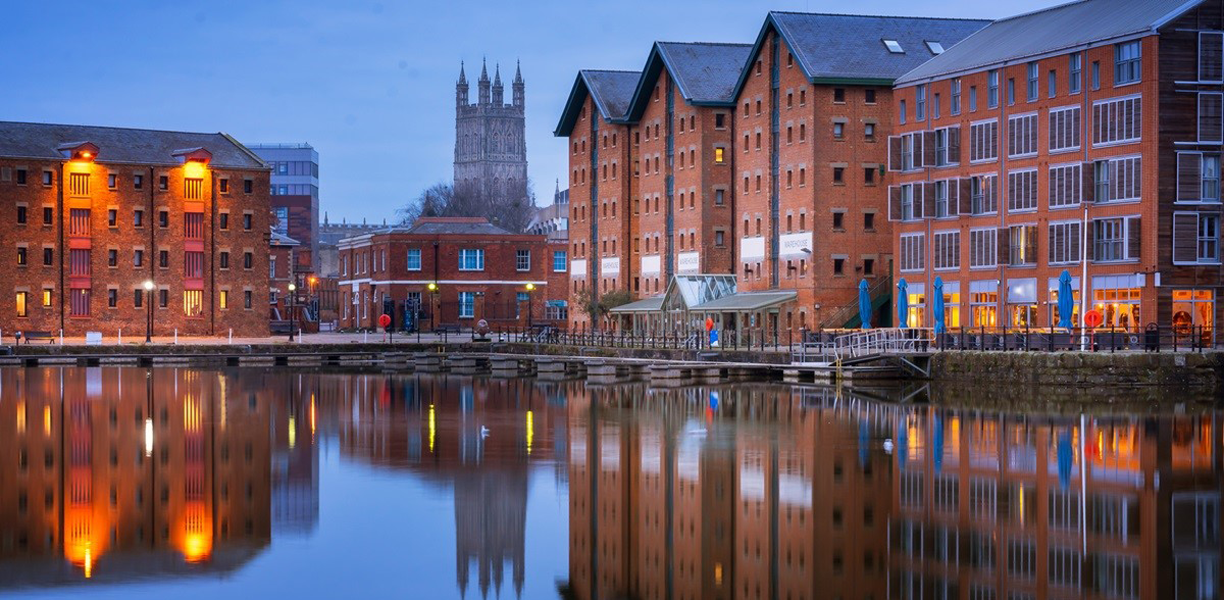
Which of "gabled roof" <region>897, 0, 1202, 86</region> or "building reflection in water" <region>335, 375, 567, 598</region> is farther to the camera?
"gabled roof" <region>897, 0, 1202, 86</region>

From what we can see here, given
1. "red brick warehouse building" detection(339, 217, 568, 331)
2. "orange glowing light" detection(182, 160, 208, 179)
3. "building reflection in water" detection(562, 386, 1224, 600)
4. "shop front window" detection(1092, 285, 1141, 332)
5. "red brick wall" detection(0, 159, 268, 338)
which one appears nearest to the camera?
"building reflection in water" detection(562, 386, 1224, 600)

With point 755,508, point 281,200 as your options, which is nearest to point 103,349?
point 755,508

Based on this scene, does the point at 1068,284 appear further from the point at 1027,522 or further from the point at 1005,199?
the point at 1027,522

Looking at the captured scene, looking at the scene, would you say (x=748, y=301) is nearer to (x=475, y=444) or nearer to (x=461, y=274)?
(x=461, y=274)

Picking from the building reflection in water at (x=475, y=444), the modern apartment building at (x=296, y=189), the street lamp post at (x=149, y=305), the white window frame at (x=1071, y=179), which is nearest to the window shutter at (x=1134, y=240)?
the white window frame at (x=1071, y=179)

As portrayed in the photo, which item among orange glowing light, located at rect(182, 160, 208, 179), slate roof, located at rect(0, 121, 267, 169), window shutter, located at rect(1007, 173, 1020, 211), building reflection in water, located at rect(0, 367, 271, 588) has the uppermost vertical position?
slate roof, located at rect(0, 121, 267, 169)

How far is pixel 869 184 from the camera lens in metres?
82.2

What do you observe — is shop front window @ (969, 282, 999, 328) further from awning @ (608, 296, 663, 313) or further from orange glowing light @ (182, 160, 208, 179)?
orange glowing light @ (182, 160, 208, 179)

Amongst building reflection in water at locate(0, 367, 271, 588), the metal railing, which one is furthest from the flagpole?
building reflection in water at locate(0, 367, 271, 588)

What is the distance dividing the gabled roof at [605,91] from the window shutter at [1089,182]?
39.6 meters

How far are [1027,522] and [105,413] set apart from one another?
31.5 m

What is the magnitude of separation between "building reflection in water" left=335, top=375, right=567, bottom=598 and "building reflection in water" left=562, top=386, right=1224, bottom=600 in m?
1.04

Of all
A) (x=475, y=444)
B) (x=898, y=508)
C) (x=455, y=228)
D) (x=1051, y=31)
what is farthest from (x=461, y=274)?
(x=898, y=508)

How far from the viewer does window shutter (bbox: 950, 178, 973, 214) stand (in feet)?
245
